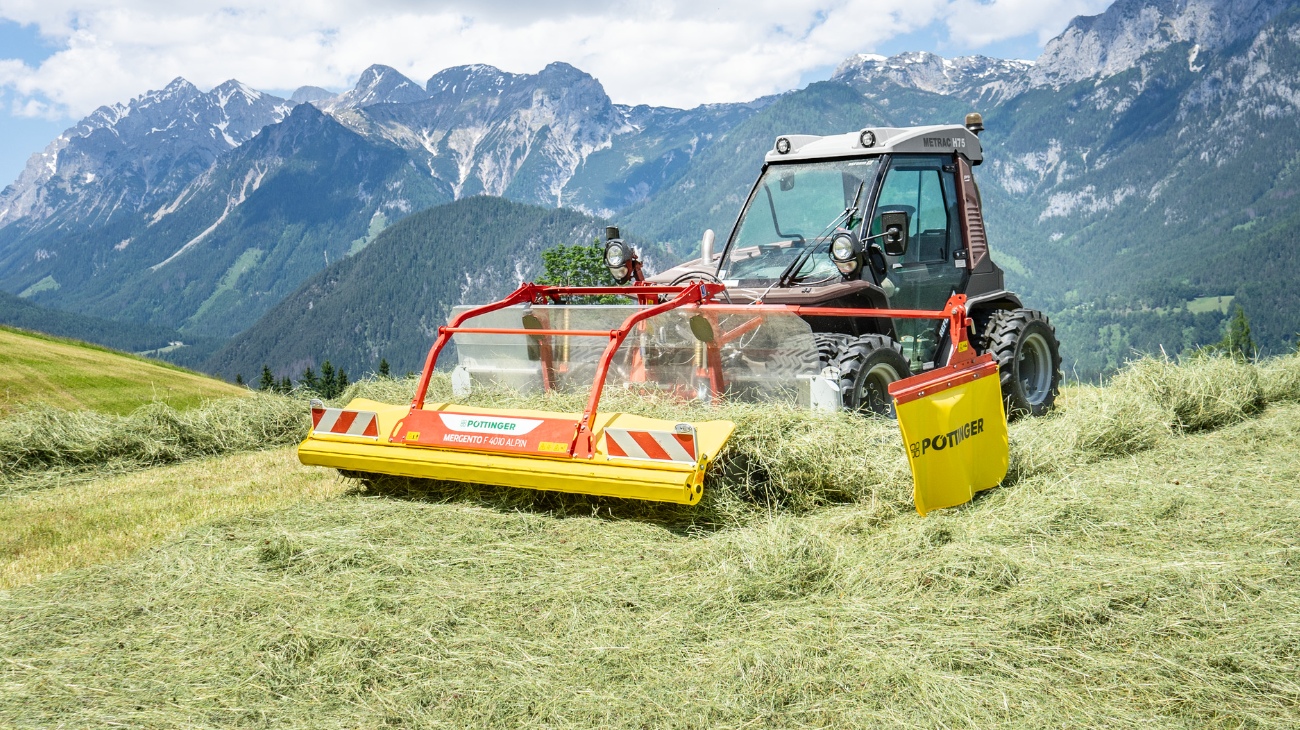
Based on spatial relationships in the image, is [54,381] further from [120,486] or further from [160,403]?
[120,486]

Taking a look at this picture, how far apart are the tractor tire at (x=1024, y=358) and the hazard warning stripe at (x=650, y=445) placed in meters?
3.52

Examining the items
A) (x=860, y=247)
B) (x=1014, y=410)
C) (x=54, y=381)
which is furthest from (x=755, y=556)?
(x=54, y=381)

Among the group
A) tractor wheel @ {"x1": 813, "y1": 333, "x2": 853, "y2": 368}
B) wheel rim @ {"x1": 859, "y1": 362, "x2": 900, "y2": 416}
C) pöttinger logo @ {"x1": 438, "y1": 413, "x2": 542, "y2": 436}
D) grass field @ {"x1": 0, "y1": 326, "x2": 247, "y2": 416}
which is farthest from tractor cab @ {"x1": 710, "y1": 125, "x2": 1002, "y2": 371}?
grass field @ {"x1": 0, "y1": 326, "x2": 247, "y2": 416}

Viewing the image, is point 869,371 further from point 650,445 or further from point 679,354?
point 650,445

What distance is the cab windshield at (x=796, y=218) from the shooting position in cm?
745

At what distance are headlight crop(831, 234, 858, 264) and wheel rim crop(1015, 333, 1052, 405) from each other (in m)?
2.30

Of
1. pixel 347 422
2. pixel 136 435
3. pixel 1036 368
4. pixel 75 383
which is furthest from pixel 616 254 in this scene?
pixel 75 383

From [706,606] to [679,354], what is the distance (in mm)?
2656

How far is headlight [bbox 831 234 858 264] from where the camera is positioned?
6746 millimetres

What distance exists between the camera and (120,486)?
7527mm

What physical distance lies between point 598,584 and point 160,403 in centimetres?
693

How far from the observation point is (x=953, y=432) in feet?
17.2

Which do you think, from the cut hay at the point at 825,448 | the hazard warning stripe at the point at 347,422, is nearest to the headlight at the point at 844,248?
the cut hay at the point at 825,448

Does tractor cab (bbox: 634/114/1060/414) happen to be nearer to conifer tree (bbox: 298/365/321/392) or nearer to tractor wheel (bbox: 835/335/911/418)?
tractor wheel (bbox: 835/335/911/418)
